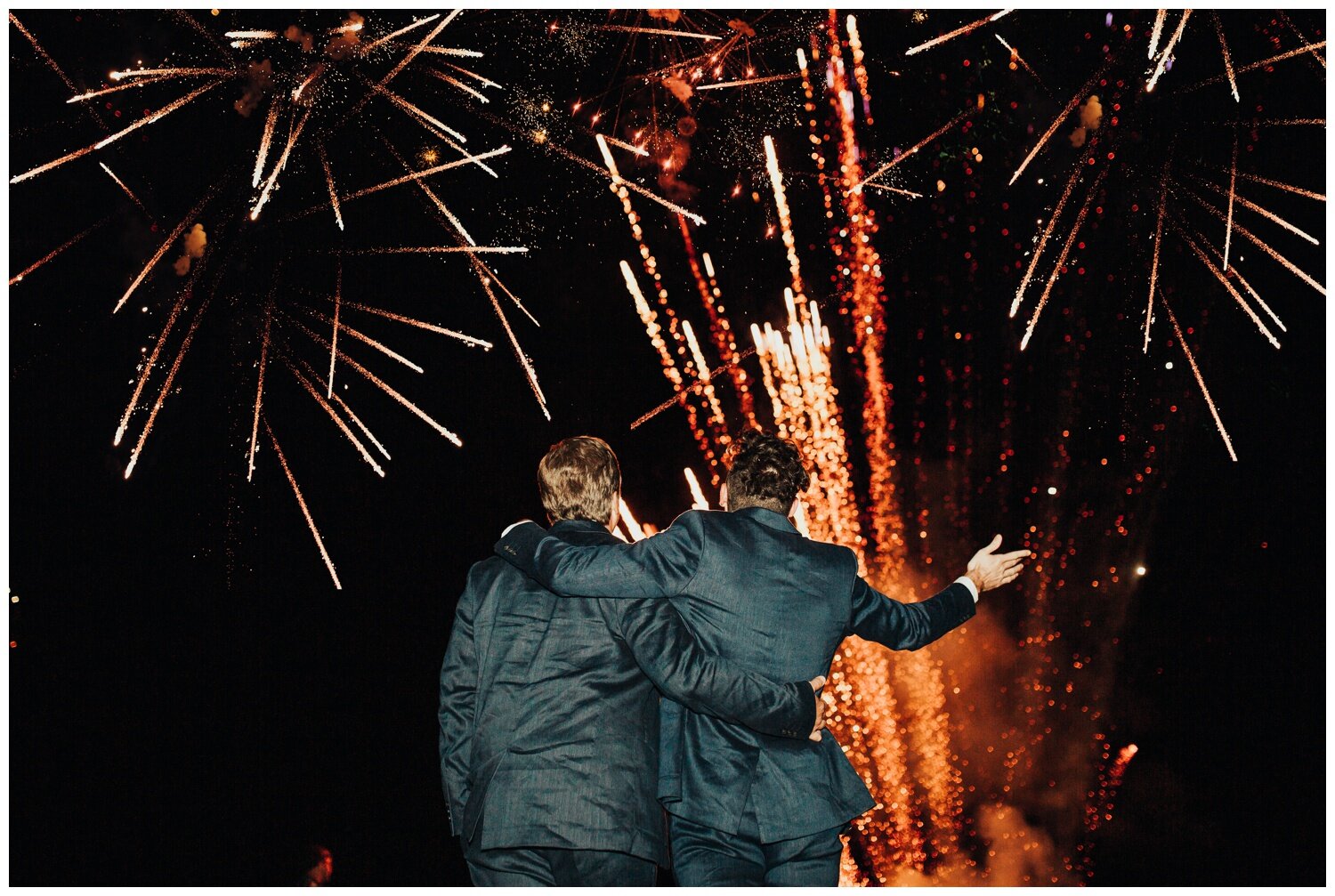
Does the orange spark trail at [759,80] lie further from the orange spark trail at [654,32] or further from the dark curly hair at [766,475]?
the dark curly hair at [766,475]

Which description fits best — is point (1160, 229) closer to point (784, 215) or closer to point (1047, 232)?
point (1047, 232)

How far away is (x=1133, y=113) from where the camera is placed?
17.7 ft

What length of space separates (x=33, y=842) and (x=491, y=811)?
14.8ft

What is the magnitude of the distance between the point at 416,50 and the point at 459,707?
3.30m

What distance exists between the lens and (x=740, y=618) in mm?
2537

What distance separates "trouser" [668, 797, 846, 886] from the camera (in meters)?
2.44

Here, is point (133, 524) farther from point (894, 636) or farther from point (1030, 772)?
point (1030, 772)

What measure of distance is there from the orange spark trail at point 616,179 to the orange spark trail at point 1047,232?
1870mm

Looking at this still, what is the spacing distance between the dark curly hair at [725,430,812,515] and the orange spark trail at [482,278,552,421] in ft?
11.0

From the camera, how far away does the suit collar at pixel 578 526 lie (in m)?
2.58

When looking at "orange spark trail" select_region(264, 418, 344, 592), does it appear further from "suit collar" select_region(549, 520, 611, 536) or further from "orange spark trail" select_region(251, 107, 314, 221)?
"suit collar" select_region(549, 520, 611, 536)

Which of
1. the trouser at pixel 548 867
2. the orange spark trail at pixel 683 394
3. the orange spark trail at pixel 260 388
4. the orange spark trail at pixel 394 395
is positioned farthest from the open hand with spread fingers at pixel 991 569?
the orange spark trail at pixel 260 388

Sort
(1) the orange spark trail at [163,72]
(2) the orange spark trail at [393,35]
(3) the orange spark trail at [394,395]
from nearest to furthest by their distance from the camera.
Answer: (1) the orange spark trail at [163,72]
(2) the orange spark trail at [393,35]
(3) the orange spark trail at [394,395]

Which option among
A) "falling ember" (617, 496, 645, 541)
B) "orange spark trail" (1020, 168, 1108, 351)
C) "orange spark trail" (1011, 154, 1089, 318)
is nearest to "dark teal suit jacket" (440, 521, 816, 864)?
"falling ember" (617, 496, 645, 541)
